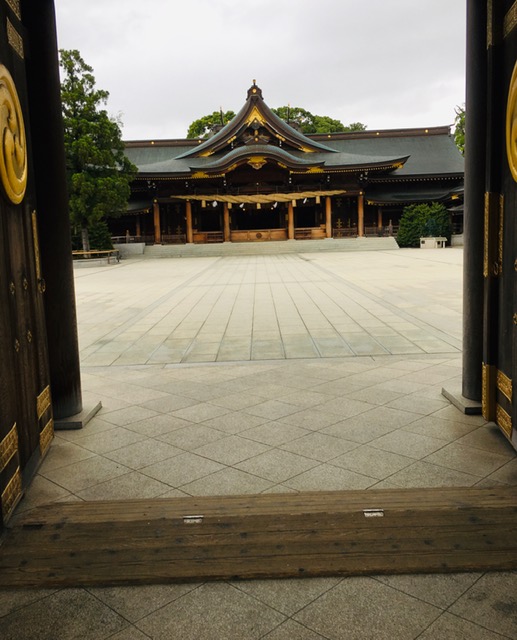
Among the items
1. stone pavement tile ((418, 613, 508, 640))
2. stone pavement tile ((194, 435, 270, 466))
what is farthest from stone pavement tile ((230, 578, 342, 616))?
stone pavement tile ((194, 435, 270, 466))

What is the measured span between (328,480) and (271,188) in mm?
34443

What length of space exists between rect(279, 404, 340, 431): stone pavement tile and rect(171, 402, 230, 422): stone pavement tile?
60 centimetres

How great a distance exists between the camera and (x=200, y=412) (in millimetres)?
4699

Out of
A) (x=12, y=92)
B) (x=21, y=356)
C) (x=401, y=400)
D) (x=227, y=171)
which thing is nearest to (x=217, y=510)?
(x=21, y=356)

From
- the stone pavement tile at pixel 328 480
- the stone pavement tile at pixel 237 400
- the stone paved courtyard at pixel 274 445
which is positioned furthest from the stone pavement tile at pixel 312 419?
the stone pavement tile at pixel 328 480

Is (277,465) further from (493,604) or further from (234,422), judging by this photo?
(493,604)

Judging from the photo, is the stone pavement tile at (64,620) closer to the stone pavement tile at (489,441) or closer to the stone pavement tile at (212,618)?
the stone pavement tile at (212,618)

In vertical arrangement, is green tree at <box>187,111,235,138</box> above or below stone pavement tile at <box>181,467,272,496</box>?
above

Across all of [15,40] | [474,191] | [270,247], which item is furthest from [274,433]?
[270,247]

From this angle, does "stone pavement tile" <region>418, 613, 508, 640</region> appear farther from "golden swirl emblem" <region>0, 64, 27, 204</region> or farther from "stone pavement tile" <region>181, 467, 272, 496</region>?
"golden swirl emblem" <region>0, 64, 27, 204</region>

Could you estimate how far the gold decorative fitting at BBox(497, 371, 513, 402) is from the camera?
12.3 feet

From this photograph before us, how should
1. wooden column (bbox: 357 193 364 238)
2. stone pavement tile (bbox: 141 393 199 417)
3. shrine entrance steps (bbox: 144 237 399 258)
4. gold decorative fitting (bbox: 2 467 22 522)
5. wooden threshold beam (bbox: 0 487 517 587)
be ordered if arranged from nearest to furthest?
1. wooden threshold beam (bbox: 0 487 517 587)
2. gold decorative fitting (bbox: 2 467 22 522)
3. stone pavement tile (bbox: 141 393 199 417)
4. shrine entrance steps (bbox: 144 237 399 258)
5. wooden column (bbox: 357 193 364 238)

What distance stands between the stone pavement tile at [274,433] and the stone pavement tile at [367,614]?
1701 millimetres

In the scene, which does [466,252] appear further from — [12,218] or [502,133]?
[12,218]
